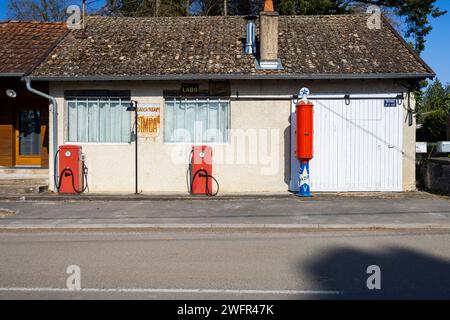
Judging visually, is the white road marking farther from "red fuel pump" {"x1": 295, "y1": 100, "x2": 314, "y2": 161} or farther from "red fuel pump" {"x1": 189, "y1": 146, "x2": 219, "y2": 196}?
"red fuel pump" {"x1": 189, "y1": 146, "x2": 219, "y2": 196}

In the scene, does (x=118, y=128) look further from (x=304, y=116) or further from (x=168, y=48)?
(x=304, y=116)

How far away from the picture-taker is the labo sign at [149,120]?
48.5 ft

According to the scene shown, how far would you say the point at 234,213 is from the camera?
37.1 ft

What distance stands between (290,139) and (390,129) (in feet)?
9.55

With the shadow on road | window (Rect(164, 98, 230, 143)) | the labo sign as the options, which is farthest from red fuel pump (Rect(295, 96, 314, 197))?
the shadow on road

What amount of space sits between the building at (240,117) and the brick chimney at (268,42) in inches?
1.2

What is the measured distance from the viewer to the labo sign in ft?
48.5

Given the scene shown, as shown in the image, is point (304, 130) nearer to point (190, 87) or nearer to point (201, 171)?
point (201, 171)

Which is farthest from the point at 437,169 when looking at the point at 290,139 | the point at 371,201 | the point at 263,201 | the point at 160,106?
the point at 160,106

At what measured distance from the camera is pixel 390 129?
574 inches

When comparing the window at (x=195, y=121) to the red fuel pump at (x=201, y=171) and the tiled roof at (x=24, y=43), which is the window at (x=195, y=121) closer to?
the red fuel pump at (x=201, y=171)

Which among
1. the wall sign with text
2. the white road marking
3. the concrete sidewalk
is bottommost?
the white road marking

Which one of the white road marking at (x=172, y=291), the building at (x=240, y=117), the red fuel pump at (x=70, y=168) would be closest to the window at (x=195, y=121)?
the building at (x=240, y=117)

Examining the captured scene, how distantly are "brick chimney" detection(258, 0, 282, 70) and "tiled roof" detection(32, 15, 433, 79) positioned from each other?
36cm
